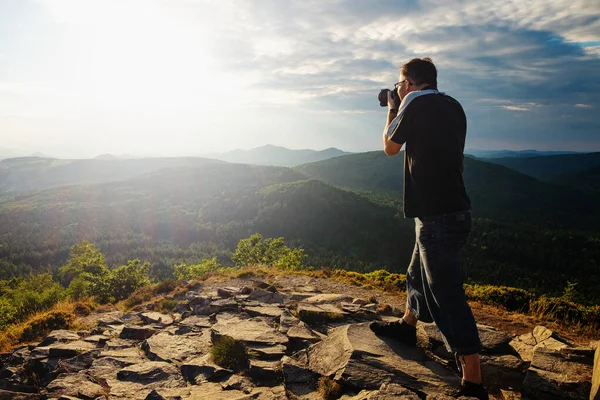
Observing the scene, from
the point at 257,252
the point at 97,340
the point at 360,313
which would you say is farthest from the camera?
the point at 257,252

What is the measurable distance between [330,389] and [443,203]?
255 centimetres

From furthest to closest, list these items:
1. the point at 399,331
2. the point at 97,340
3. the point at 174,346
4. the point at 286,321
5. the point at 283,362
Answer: the point at 97,340 → the point at 286,321 → the point at 174,346 → the point at 399,331 → the point at 283,362

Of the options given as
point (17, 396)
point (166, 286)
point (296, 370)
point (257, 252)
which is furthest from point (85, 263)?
point (296, 370)

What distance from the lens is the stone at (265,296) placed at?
9.13 metres

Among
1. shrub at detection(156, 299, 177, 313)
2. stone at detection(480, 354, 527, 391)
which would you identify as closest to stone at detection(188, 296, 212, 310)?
shrub at detection(156, 299, 177, 313)

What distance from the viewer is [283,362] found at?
16.3 ft

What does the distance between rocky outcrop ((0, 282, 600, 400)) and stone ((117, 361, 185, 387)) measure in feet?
0.06

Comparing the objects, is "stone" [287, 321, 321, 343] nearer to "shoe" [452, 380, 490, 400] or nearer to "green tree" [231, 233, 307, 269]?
"shoe" [452, 380, 490, 400]

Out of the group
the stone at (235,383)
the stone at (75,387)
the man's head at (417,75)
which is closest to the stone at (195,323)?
the stone at (75,387)

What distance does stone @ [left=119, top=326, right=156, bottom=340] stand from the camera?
24.7 feet

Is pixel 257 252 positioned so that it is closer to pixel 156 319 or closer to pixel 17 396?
pixel 156 319

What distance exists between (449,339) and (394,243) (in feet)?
419

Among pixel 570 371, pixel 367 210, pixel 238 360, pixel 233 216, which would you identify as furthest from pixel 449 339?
pixel 233 216

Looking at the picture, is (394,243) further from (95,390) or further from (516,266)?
(95,390)
